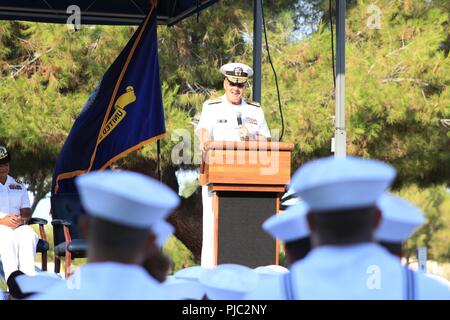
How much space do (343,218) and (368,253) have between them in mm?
106

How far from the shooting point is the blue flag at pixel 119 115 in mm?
9219

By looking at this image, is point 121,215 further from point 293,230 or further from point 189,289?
point 189,289

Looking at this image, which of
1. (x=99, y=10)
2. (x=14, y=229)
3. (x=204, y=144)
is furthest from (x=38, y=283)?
(x=99, y=10)

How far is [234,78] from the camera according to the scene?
7.43 m

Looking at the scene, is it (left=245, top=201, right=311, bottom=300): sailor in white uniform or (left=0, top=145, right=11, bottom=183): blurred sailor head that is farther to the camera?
(left=0, top=145, right=11, bottom=183): blurred sailor head

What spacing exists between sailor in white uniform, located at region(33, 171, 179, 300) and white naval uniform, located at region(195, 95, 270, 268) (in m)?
4.47

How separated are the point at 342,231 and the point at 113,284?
0.52 meters

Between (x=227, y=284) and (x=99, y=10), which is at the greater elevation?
(x=99, y=10)

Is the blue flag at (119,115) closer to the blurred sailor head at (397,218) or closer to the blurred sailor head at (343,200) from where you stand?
the blurred sailor head at (397,218)

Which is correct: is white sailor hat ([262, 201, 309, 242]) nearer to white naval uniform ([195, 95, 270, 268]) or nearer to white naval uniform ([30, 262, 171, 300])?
white naval uniform ([30, 262, 171, 300])

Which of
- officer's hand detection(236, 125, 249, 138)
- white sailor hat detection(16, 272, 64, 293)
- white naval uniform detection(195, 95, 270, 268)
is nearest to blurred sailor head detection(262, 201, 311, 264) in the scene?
white sailor hat detection(16, 272, 64, 293)

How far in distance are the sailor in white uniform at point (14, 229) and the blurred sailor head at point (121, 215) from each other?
556 cm

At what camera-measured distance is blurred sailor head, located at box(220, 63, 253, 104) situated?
738 cm
